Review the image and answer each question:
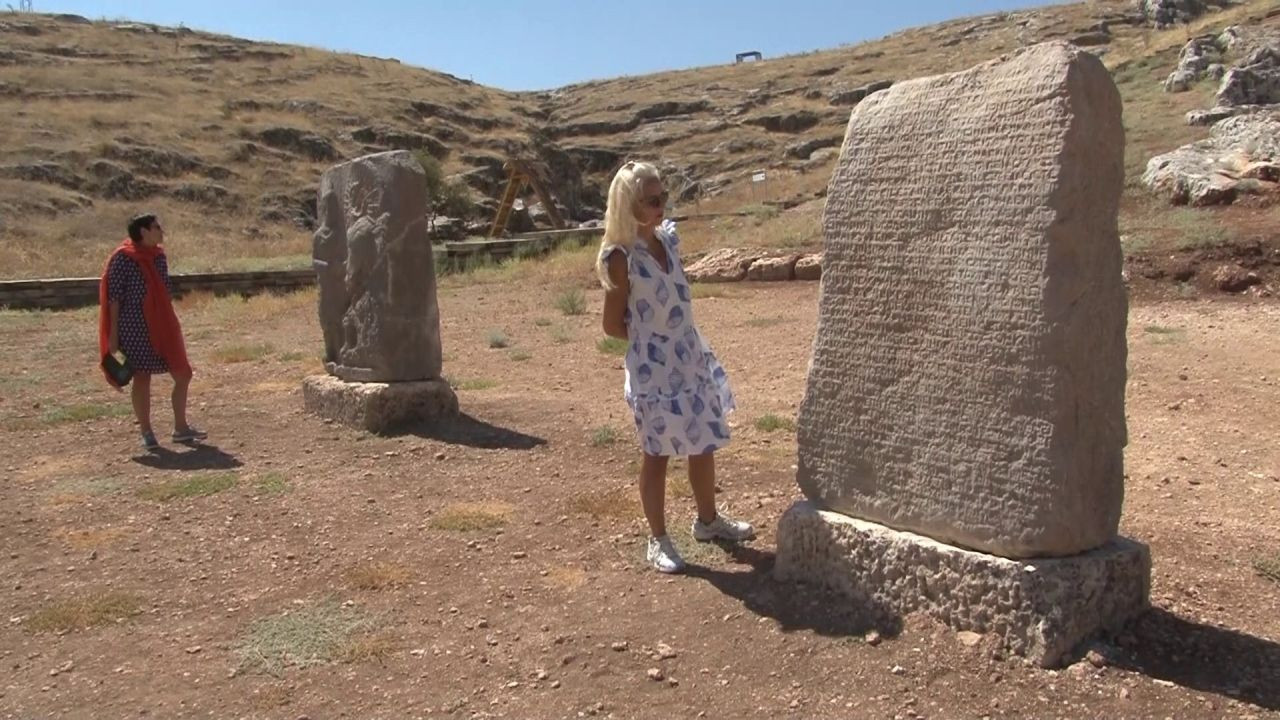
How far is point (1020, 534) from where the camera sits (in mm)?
3340

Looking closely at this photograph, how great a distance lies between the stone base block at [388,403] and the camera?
7.33m

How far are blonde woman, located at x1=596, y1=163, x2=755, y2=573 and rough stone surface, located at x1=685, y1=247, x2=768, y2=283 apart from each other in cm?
1132

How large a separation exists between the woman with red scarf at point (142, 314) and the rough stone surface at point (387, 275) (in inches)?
47.1

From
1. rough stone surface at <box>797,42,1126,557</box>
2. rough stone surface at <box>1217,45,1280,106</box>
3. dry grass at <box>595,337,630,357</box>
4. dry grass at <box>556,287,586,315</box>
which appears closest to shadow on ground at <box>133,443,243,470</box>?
dry grass at <box>595,337,630,357</box>

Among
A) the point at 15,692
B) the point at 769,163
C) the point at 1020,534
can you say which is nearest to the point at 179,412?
the point at 15,692

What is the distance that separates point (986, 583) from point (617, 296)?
1710 mm

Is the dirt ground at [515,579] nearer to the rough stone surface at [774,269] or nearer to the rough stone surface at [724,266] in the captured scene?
the rough stone surface at [774,269]

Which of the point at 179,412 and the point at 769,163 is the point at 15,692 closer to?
the point at 179,412

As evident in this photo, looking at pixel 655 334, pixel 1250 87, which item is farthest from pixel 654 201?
pixel 1250 87

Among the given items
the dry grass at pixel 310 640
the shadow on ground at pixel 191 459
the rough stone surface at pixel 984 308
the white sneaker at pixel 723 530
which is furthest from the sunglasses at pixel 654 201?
the shadow on ground at pixel 191 459

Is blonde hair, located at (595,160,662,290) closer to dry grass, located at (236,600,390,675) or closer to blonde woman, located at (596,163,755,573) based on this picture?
blonde woman, located at (596,163,755,573)

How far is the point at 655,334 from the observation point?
4223 millimetres

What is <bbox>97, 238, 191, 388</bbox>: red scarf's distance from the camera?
7.04 metres

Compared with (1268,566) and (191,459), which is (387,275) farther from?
(1268,566)
